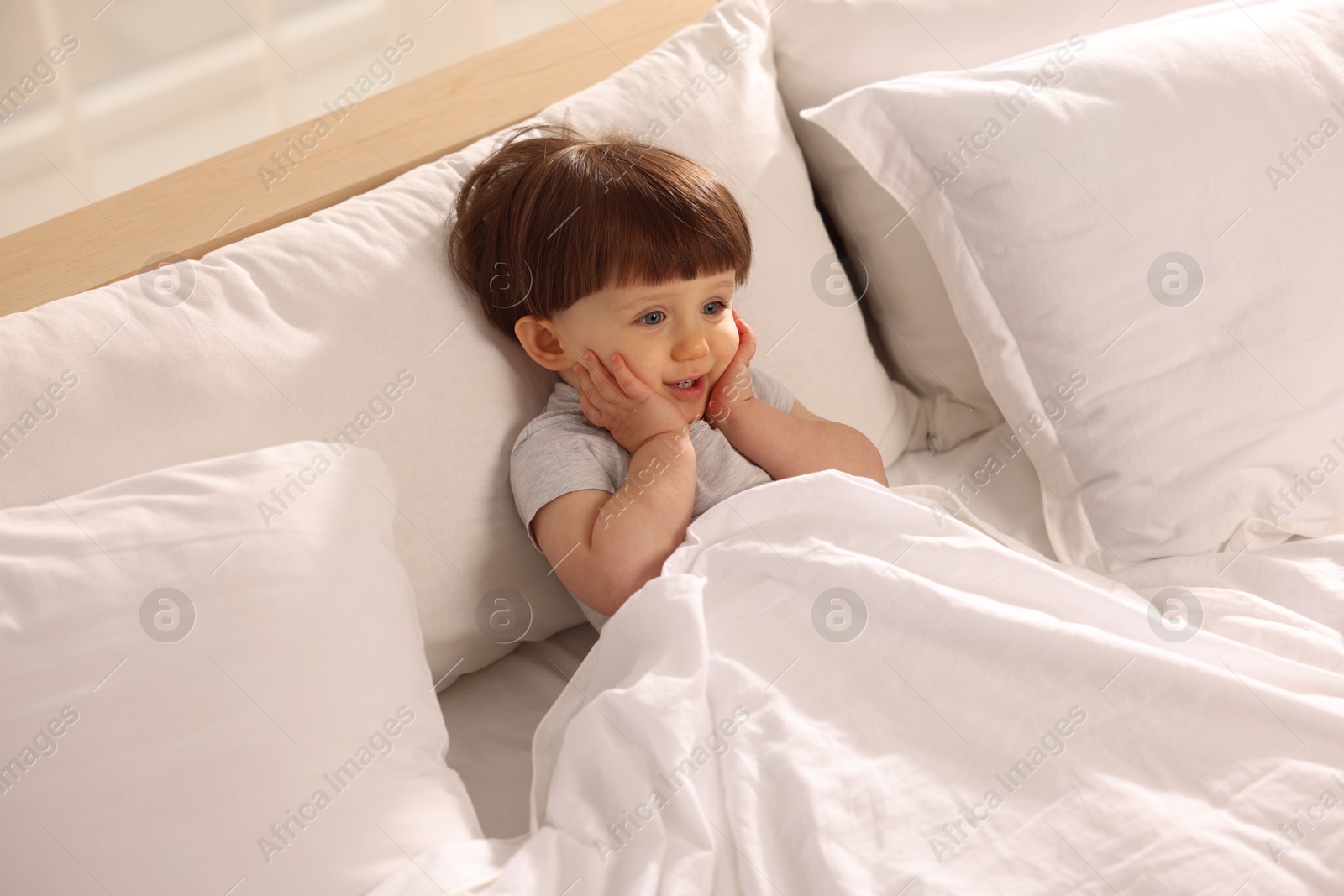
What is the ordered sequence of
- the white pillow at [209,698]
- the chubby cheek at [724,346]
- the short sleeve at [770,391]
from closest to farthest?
the white pillow at [209,698], the chubby cheek at [724,346], the short sleeve at [770,391]

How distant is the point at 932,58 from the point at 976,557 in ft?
2.26

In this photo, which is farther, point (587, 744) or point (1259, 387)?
point (1259, 387)

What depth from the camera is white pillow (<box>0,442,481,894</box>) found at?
724 mm

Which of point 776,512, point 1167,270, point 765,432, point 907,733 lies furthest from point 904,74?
point 907,733

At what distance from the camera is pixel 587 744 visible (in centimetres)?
87

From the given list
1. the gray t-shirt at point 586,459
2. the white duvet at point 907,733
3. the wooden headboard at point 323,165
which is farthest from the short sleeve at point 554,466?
the wooden headboard at point 323,165

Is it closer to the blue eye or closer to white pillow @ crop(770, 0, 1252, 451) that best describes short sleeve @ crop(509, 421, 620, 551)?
the blue eye

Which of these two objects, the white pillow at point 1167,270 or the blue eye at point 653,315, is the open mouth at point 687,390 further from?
the white pillow at point 1167,270

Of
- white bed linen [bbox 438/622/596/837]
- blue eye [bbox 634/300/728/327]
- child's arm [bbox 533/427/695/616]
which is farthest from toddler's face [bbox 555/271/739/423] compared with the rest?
white bed linen [bbox 438/622/596/837]

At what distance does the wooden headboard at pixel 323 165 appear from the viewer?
1.11 m

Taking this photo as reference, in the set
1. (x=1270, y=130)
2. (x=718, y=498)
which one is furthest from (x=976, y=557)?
(x=1270, y=130)

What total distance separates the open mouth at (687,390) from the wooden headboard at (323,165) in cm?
43

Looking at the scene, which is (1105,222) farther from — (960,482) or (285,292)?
(285,292)

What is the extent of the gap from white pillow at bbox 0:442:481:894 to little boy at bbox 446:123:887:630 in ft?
0.72
